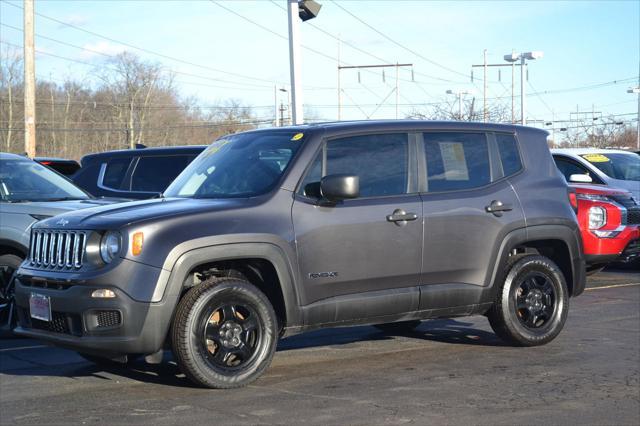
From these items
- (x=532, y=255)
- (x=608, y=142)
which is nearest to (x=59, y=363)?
(x=532, y=255)

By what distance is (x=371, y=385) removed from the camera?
6523mm

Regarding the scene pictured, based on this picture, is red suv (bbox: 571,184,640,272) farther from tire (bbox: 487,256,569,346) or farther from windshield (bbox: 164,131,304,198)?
windshield (bbox: 164,131,304,198)

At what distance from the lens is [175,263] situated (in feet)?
20.0

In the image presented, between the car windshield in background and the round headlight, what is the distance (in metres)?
9.85

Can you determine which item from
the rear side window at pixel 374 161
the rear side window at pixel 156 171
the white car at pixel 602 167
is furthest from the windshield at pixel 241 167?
the white car at pixel 602 167

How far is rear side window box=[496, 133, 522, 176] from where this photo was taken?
7.92 m

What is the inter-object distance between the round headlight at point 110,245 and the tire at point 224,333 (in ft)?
1.88

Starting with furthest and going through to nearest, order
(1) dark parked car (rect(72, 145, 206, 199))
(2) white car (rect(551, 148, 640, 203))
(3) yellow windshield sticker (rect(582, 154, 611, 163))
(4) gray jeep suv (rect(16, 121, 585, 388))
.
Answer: (3) yellow windshield sticker (rect(582, 154, 611, 163)), (2) white car (rect(551, 148, 640, 203)), (1) dark parked car (rect(72, 145, 206, 199)), (4) gray jeep suv (rect(16, 121, 585, 388))

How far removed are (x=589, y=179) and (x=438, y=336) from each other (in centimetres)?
538

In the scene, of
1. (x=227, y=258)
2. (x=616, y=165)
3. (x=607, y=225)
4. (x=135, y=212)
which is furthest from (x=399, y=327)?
(x=616, y=165)

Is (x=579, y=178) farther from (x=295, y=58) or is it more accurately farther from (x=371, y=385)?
(x=371, y=385)

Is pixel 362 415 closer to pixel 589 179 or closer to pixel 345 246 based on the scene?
pixel 345 246

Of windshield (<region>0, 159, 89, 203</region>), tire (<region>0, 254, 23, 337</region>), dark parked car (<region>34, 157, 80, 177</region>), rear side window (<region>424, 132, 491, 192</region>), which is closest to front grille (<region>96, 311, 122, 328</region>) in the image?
rear side window (<region>424, 132, 491, 192</region>)

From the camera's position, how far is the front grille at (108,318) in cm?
601
